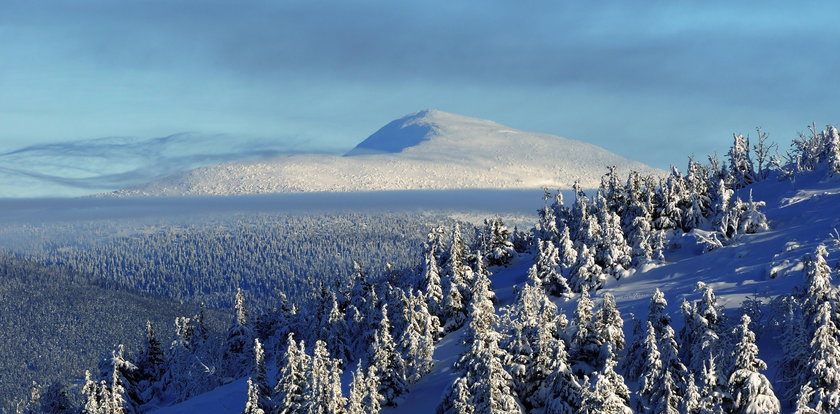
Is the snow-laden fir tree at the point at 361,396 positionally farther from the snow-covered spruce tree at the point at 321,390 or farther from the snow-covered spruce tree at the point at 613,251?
the snow-covered spruce tree at the point at 613,251

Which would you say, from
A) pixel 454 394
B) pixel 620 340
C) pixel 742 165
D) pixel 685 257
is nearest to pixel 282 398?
pixel 454 394

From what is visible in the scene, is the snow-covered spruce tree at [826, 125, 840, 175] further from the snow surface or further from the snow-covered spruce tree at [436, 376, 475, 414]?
the snow-covered spruce tree at [436, 376, 475, 414]

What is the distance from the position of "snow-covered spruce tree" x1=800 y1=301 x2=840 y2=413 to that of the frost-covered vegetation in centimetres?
10

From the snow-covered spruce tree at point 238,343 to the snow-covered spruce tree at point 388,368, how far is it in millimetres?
34876

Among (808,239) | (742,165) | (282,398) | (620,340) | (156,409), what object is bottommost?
(156,409)

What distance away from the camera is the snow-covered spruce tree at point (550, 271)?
76938 millimetres

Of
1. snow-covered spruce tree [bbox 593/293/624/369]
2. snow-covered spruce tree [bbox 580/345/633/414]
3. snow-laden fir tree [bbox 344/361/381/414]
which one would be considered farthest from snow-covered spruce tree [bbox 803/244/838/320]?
snow-laden fir tree [bbox 344/361/381/414]

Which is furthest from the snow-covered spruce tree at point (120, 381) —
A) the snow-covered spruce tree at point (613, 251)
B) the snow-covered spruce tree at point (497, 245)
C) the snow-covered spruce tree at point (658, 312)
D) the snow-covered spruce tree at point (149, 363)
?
the snow-covered spruce tree at point (658, 312)

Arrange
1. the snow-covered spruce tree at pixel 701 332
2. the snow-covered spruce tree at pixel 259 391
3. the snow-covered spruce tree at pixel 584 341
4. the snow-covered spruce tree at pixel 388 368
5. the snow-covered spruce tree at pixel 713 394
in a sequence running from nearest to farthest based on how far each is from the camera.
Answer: the snow-covered spruce tree at pixel 713 394, the snow-covered spruce tree at pixel 701 332, the snow-covered spruce tree at pixel 584 341, the snow-covered spruce tree at pixel 259 391, the snow-covered spruce tree at pixel 388 368

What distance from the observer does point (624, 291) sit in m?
74.9

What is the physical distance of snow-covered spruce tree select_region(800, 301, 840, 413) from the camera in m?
42.2

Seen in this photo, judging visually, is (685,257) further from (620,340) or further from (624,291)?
(620,340)

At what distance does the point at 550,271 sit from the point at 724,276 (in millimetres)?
16066

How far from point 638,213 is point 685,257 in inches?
309
